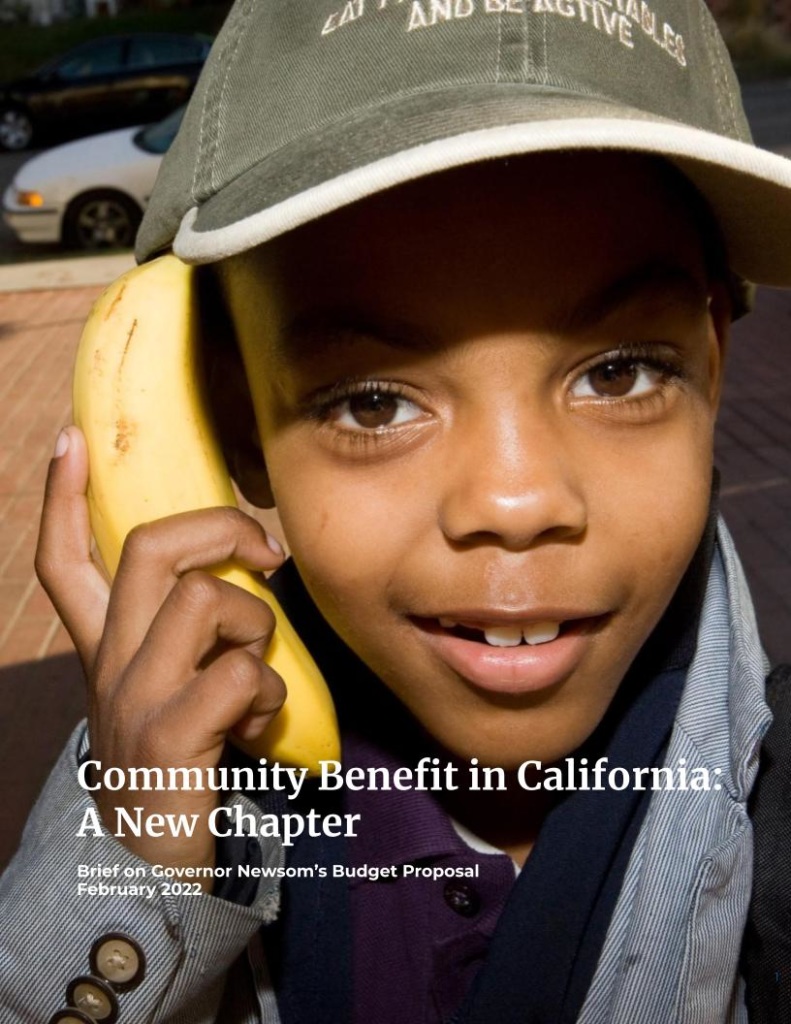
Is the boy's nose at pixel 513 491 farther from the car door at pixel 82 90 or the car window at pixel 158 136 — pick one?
the car door at pixel 82 90

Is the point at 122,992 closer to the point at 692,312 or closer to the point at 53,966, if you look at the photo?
the point at 53,966

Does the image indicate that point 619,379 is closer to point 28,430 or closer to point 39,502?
point 39,502

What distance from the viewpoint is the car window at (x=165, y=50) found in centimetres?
1447

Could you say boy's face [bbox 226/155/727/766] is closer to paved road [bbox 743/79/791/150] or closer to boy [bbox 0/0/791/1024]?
boy [bbox 0/0/791/1024]

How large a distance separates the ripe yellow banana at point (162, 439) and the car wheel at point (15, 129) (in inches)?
705

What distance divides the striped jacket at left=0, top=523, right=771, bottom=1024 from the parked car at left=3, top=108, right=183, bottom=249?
9544mm

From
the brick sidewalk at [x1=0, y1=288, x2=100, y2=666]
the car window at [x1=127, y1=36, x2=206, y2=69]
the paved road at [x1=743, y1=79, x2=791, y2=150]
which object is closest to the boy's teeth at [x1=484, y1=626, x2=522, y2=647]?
the brick sidewalk at [x1=0, y1=288, x2=100, y2=666]

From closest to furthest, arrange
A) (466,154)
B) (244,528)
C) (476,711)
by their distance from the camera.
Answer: (466,154), (476,711), (244,528)

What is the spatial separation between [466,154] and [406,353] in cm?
23

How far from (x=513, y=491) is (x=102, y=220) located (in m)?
Result: 10.3

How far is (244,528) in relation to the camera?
1444mm

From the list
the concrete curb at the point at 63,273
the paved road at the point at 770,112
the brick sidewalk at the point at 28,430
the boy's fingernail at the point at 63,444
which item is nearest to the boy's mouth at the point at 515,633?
the boy's fingernail at the point at 63,444

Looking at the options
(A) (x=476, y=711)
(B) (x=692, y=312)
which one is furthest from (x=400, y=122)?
(A) (x=476, y=711)

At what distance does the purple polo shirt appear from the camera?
1534 mm
